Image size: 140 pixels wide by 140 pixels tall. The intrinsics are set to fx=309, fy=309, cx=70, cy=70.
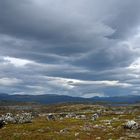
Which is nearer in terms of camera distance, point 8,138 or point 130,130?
point 8,138

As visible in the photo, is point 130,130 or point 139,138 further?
point 130,130

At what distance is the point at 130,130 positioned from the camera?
68.7 meters

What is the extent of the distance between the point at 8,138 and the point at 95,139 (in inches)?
635

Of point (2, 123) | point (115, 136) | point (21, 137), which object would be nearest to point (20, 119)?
point (2, 123)

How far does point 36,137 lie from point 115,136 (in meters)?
15.1

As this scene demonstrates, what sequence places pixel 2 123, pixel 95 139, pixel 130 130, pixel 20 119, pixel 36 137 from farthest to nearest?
1. pixel 20 119
2. pixel 2 123
3. pixel 130 130
4. pixel 36 137
5. pixel 95 139

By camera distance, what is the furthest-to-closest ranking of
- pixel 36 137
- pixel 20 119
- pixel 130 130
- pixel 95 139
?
pixel 20 119
pixel 130 130
pixel 36 137
pixel 95 139

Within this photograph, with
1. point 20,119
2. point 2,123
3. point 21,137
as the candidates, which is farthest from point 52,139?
point 20,119

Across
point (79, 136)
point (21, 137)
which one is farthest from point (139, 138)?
point (21, 137)

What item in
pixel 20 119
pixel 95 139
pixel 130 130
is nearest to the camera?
pixel 95 139

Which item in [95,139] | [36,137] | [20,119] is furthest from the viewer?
[20,119]

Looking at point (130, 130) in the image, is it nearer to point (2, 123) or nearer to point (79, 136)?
point (79, 136)

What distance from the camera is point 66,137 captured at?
5766 centimetres

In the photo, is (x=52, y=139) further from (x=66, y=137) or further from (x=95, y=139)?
(x=95, y=139)
